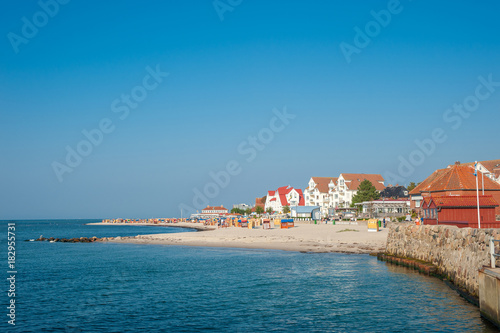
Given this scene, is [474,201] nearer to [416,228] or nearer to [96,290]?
[416,228]

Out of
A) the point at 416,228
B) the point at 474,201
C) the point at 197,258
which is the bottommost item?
the point at 197,258

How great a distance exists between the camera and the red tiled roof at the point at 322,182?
124125mm

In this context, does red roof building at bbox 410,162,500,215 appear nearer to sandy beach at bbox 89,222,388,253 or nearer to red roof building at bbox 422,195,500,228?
sandy beach at bbox 89,222,388,253

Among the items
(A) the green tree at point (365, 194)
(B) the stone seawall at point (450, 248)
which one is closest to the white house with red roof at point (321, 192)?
(A) the green tree at point (365, 194)

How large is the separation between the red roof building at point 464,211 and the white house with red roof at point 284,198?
100 meters

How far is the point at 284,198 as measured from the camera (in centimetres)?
14475

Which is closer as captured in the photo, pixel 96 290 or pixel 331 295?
pixel 331 295

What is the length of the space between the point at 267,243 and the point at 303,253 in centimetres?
1035

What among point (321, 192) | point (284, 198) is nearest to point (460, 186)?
point (321, 192)

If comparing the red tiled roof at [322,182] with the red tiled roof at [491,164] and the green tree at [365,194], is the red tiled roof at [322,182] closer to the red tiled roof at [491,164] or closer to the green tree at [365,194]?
the green tree at [365,194]

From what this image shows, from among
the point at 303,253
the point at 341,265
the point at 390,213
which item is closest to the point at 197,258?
the point at 303,253

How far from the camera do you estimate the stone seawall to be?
62.0 ft

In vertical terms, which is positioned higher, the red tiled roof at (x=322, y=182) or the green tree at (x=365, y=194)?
the red tiled roof at (x=322, y=182)

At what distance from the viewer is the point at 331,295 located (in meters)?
21.3
